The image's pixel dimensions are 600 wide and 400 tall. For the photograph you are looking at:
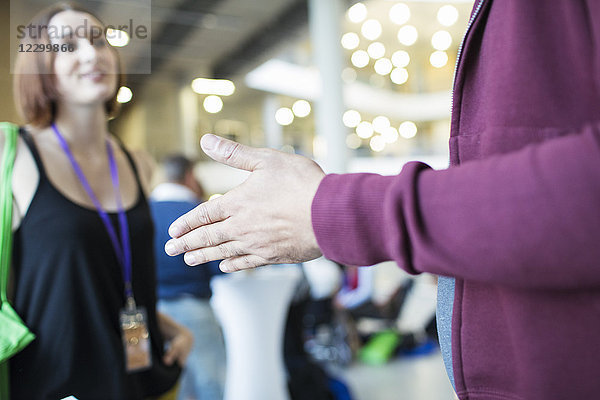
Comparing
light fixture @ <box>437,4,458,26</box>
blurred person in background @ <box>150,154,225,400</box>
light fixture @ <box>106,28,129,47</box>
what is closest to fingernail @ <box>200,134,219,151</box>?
light fixture @ <box>106,28,129,47</box>

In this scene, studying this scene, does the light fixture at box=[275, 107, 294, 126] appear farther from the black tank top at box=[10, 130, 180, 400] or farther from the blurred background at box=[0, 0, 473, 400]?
the black tank top at box=[10, 130, 180, 400]

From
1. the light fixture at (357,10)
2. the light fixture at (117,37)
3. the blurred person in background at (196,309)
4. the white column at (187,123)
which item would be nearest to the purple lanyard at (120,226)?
the light fixture at (117,37)

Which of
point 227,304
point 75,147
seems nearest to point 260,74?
point 227,304

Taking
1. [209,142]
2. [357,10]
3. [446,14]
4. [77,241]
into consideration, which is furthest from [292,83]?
[209,142]

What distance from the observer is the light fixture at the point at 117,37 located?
101cm

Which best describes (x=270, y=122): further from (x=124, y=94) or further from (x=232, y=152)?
(x=232, y=152)

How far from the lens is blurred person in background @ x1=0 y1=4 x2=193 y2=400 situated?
1004 millimetres

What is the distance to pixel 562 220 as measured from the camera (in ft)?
1.35

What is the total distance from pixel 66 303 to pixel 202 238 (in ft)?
1.97

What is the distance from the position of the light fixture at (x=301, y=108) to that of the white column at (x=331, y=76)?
6.87 metres

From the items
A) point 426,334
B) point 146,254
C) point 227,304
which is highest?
point 146,254

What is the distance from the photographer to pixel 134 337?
44.8 inches

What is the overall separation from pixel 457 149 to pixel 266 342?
224 cm

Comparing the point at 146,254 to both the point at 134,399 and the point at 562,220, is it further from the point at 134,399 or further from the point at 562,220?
the point at 562,220
